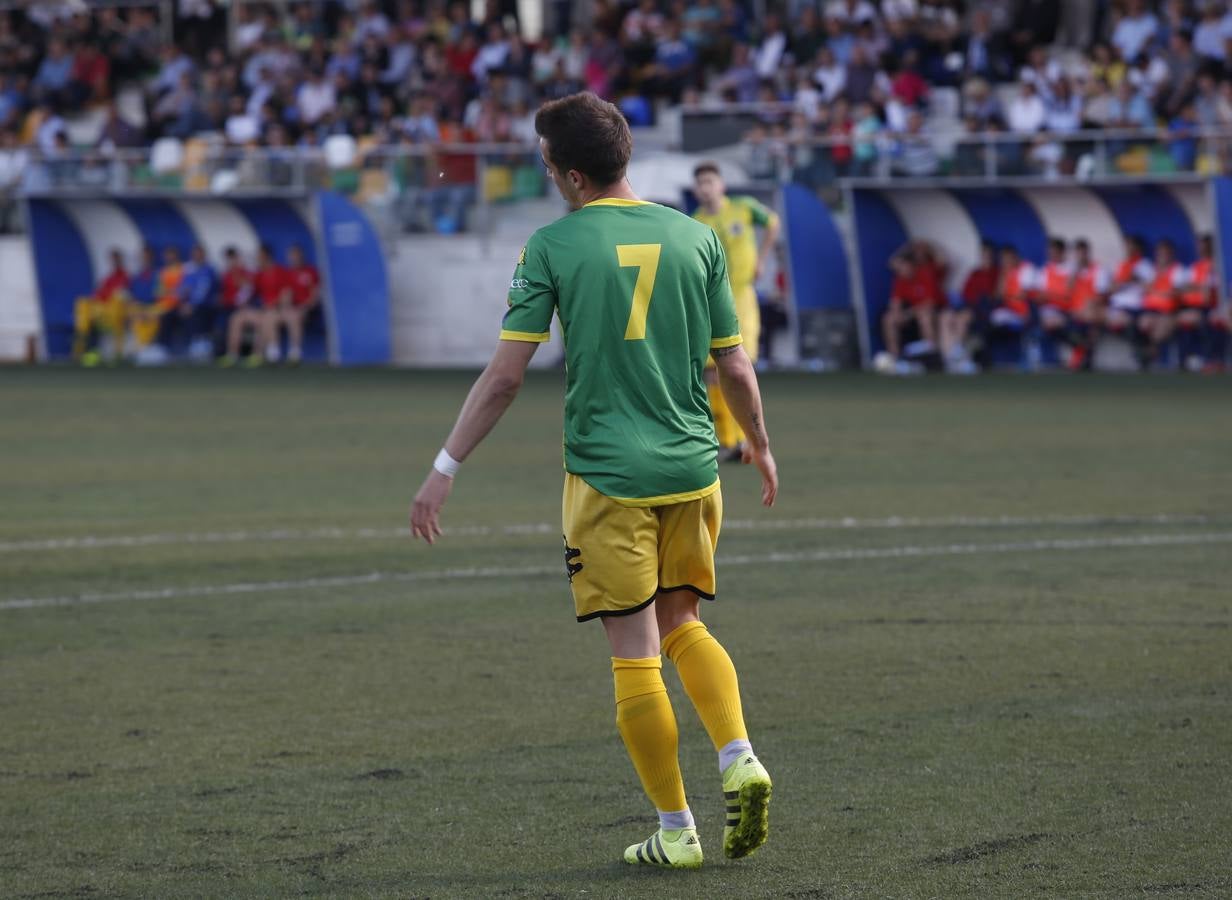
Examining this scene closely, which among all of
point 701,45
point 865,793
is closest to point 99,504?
point 865,793

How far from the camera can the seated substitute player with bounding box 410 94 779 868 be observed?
444 centimetres

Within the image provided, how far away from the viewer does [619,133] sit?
14.6 ft

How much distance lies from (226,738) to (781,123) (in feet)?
64.8

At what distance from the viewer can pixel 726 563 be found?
927 centimetres

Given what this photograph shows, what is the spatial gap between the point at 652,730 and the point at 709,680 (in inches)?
7.2

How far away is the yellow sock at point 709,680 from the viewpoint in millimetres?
4523

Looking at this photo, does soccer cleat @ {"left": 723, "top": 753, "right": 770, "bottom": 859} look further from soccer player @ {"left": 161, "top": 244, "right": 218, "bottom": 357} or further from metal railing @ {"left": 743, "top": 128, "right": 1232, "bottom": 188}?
soccer player @ {"left": 161, "top": 244, "right": 218, "bottom": 357}

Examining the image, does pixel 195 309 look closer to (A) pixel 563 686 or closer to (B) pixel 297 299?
(B) pixel 297 299

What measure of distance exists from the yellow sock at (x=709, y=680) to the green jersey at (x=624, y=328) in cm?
36

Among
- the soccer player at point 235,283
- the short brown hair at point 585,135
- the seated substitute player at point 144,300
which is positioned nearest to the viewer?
the short brown hair at point 585,135

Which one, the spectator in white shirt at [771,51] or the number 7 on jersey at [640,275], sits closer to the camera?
the number 7 on jersey at [640,275]

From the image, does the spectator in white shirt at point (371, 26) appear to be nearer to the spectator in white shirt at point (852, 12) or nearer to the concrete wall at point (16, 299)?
the concrete wall at point (16, 299)

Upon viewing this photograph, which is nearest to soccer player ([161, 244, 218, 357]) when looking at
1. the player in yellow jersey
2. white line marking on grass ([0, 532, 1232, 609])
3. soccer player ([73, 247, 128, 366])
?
soccer player ([73, 247, 128, 366])

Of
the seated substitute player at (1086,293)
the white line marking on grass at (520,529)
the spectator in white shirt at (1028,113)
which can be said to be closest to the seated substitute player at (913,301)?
the seated substitute player at (1086,293)
